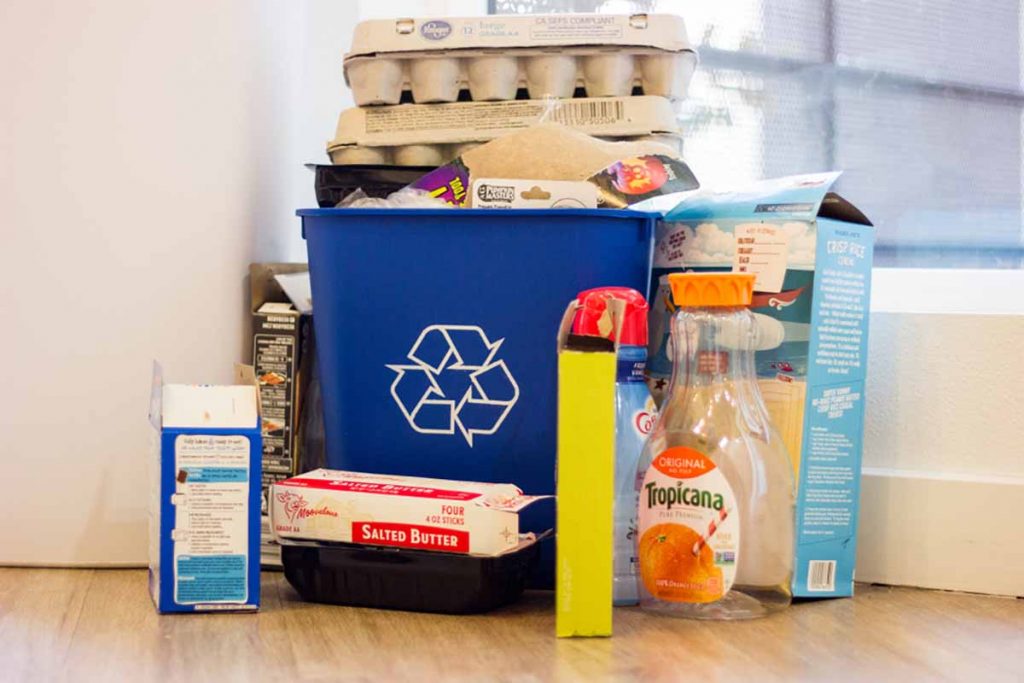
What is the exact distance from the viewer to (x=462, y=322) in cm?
118

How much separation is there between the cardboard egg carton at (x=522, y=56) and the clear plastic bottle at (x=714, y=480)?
1.10 feet

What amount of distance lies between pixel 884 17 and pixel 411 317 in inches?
29.8

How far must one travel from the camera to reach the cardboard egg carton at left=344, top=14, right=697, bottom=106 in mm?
1325

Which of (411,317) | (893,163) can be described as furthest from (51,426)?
(893,163)

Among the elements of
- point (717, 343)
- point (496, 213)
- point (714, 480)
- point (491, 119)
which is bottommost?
point (714, 480)

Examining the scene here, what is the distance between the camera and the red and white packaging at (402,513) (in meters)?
1.06

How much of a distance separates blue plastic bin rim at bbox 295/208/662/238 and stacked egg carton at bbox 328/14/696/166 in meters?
0.19

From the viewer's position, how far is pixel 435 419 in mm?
1184

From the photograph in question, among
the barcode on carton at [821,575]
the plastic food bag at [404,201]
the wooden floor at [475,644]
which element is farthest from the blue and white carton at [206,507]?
the barcode on carton at [821,575]

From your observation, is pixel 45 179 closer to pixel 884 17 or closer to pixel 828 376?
pixel 828 376

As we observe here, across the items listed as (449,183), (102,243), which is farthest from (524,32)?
(102,243)

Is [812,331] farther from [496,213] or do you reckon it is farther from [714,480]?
[496,213]

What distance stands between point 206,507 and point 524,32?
1.93ft

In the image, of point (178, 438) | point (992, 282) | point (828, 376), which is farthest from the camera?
point (992, 282)
